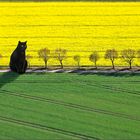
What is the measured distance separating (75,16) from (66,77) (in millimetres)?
18349

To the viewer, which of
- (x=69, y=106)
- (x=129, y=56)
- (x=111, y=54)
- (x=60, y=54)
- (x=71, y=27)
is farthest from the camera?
(x=71, y=27)

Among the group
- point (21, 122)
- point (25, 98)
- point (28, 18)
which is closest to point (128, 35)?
point (28, 18)

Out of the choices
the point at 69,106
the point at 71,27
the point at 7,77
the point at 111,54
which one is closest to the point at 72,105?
the point at 69,106

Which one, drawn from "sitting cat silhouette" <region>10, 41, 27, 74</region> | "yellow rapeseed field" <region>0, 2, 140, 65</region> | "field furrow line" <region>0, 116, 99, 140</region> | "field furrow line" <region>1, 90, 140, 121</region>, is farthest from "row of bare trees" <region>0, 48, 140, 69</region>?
"field furrow line" <region>0, 116, 99, 140</region>

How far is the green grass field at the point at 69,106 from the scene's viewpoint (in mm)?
43688

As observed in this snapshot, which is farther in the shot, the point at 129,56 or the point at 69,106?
the point at 129,56

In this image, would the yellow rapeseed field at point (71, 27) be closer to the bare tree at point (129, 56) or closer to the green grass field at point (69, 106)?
the bare tree at point (129, 56)

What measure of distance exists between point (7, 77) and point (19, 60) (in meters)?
1.77

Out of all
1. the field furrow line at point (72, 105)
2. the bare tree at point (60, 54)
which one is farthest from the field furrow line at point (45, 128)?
the bare tree at point (60, 54)

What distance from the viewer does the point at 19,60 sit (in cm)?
5438

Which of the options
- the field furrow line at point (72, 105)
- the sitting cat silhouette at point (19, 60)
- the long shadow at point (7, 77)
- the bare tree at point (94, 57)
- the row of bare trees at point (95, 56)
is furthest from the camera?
the row of bare trees at point (95, 56)

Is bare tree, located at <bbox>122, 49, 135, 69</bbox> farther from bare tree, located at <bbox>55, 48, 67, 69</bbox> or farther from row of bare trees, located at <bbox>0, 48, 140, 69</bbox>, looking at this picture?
bare tree, located at <bbox>55, 48, 67, 69</bbox>

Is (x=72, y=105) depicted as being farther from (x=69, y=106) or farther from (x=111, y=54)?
(x=111, y=54)

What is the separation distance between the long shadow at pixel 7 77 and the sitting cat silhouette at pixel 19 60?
0.59 m
